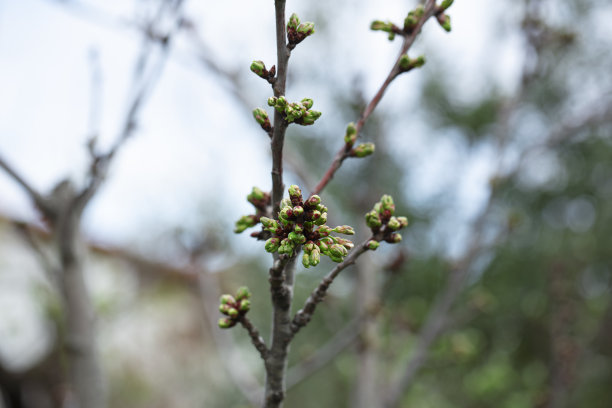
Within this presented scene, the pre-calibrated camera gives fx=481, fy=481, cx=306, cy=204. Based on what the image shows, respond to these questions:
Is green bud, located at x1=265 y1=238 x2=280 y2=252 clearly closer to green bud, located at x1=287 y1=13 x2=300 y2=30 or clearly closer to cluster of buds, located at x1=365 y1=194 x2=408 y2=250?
cluster of buds, located at x1=365 y1=194 x2=408 y2=250

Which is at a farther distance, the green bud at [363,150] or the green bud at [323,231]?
the green bud at [363,150]

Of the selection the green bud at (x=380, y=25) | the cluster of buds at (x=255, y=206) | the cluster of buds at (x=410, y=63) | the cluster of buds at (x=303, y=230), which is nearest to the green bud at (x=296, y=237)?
the cluster of buds at (x=303, y=230)

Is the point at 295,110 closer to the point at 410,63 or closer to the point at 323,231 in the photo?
the point at 323,231

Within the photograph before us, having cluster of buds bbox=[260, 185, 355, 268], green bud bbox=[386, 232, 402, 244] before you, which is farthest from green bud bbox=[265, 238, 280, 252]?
green bud bbox=[386, 232, 402, 244]

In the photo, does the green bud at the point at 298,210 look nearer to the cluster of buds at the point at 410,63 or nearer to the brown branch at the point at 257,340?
the brown branch at the point at 257,340

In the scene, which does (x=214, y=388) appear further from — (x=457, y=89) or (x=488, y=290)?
(x=457, y=89)

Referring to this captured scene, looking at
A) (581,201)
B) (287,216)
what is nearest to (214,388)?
(581,201)
